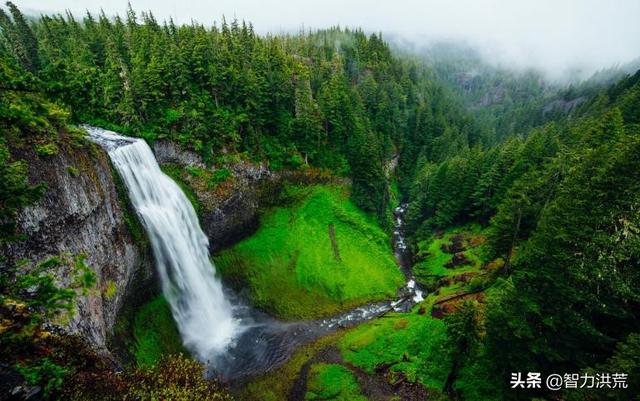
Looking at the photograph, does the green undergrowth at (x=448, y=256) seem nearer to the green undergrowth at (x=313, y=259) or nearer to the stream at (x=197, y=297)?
the green undergrowth at (x=313, y=259)

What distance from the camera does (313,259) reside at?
49656mm

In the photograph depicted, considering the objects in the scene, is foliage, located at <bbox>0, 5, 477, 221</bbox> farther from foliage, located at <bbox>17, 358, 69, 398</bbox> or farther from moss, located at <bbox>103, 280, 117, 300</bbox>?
foliage, located at <bbox>17, 358, 69, 398</bbox>

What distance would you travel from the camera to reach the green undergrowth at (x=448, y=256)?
151 feet

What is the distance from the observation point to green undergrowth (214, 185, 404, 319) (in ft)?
148

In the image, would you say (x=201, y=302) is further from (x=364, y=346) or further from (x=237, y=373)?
(x=364, y=346)

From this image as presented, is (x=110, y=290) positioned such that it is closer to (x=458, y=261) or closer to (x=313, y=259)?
(x=313, y=259)

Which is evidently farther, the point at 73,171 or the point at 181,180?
the point at 181,180

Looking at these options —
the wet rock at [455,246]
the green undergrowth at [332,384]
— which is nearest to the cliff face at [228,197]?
the green undergrowth at [332,384]

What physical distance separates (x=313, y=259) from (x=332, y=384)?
65.0ft

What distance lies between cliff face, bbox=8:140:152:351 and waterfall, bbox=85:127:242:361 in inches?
76.0

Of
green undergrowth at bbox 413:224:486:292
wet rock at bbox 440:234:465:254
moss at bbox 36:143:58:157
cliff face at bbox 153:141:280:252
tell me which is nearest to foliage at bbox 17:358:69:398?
moss at bbox 36:143:58:157

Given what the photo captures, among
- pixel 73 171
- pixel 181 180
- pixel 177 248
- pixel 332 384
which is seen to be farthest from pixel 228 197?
pixel 332 384

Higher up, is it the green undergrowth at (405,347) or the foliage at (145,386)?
the foliage at (145,386)

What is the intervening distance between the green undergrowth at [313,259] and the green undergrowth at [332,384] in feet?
30.6
